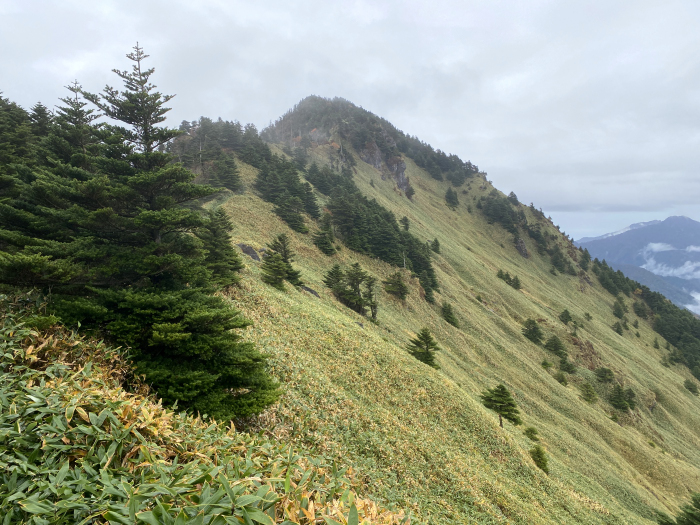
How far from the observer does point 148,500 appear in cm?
325

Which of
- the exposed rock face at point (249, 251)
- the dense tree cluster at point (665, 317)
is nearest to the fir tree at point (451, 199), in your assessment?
the dense tree cluster at point (665, 317)

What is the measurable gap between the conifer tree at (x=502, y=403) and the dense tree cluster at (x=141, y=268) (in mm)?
26869

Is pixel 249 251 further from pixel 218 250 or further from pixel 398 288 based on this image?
pixel 398 288

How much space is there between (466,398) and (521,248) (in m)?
129

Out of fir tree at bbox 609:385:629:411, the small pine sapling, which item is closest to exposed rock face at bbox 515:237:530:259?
fir tree at bbox 609:385:629:411

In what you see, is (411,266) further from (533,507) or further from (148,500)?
Answer: (148,500)

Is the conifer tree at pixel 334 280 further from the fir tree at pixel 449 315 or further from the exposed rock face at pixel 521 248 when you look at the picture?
the exposed rock face at pixel 521 248

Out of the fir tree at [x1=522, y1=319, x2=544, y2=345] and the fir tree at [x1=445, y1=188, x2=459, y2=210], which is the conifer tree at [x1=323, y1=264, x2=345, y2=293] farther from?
the fir tree at [x1=445, y1=188, x2=459, y2=210]

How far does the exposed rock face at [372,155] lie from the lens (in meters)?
163

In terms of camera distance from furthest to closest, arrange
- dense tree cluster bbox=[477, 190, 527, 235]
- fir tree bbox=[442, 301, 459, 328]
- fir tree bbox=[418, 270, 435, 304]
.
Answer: dense tree cluster bbox=[477, 190, 527, 235]
fir tree bbox=[418, 270, 435, 304]
fir tree bbox=[442, 301, 459, 328]

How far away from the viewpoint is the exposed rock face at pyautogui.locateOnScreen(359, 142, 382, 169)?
163m

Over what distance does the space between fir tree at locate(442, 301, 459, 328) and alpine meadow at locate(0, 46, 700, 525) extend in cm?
27

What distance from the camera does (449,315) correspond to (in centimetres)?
5766

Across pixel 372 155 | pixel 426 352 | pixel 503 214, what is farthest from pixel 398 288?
pixel 372 155
